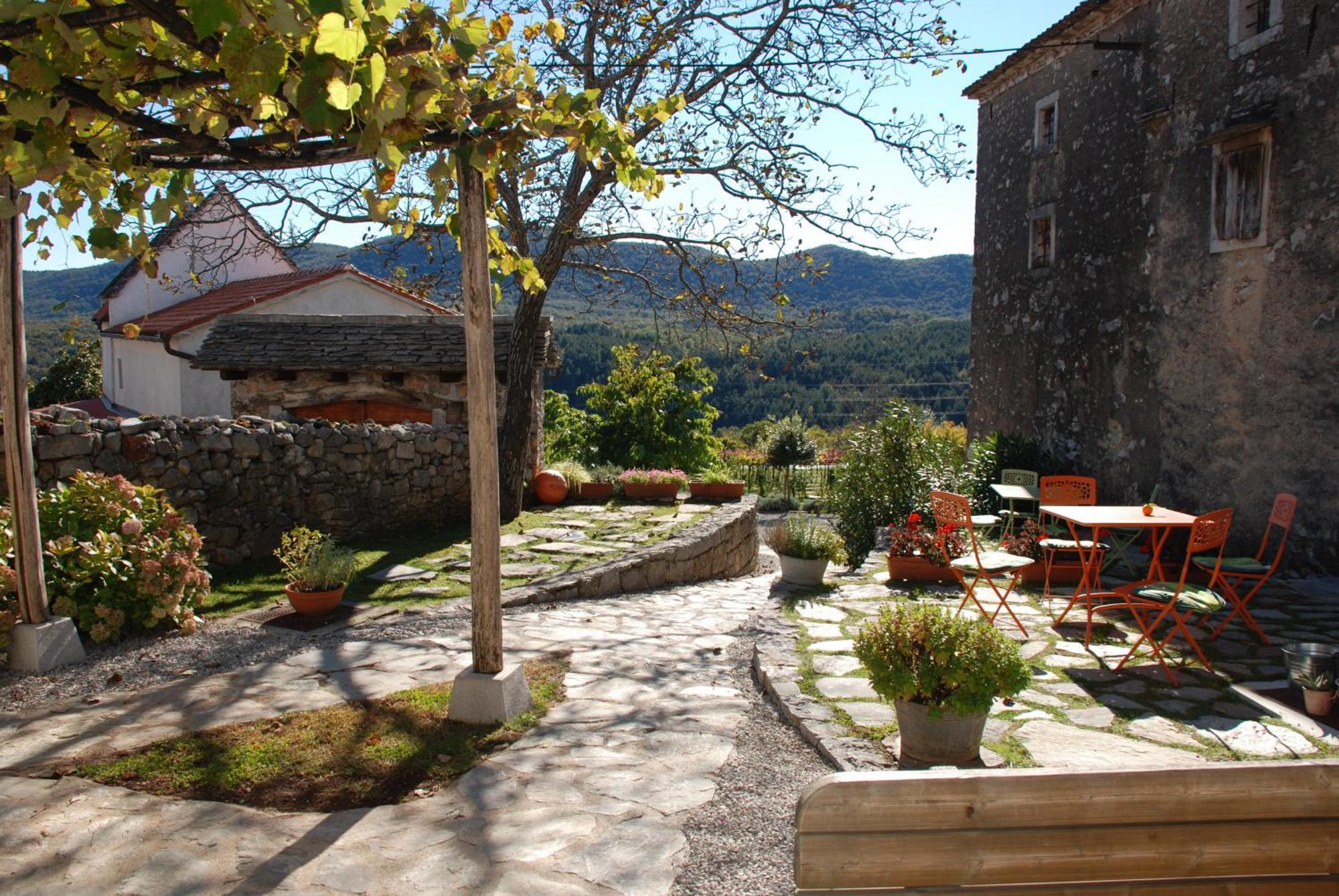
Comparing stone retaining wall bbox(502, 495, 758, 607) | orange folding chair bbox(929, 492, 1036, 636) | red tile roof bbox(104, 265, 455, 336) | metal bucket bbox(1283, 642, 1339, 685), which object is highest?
red tile roof bbox(104, 265, 455, 336)

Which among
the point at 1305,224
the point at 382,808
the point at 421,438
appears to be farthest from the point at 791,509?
the point at 382,808

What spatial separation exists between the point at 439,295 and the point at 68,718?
7.23m

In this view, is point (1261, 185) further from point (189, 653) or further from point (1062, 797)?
point (189, 653)

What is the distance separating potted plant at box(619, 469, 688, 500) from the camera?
13586 mm

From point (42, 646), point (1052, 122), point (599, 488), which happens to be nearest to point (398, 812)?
point (42, 646)

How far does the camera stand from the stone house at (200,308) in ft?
53.3

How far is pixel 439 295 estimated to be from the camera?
1090 cm

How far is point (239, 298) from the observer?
1794 centimetres

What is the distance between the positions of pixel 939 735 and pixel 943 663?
0.31 m

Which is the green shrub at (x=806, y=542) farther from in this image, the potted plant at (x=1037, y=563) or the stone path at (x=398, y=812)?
the stone path at (x=398, y=812)

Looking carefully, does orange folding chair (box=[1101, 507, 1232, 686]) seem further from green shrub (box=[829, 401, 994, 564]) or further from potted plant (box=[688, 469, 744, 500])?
potted plant (box=[688, 469, 744, 500])

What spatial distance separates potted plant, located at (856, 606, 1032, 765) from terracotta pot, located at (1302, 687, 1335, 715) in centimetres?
181

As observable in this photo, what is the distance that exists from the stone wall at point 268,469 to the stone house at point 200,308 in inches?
156

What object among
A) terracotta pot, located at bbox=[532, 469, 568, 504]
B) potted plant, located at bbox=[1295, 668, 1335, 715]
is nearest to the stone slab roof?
terracotta pot, located at bbox=[532, 469, 568, 504]
